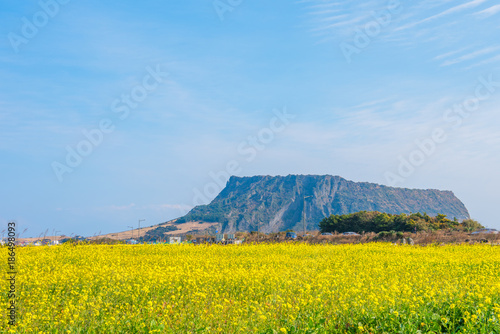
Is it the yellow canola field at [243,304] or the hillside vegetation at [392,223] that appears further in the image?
the hillside vegetation at [392,223]

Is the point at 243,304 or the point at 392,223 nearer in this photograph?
the point at 243,304

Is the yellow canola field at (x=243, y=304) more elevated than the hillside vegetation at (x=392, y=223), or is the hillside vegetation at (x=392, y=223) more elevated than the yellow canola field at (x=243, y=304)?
the hillside vegetation at (x=392, y=223)

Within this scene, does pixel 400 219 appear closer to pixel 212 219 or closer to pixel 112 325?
pixel 112 325

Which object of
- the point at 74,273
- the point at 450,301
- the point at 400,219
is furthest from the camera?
the point at 400,219

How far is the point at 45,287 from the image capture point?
9.75 metres

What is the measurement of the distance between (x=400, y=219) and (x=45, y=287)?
5266 cm

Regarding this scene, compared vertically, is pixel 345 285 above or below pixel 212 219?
below

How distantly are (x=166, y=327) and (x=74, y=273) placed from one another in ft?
18.0

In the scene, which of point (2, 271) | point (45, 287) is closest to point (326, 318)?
point (45, 287)

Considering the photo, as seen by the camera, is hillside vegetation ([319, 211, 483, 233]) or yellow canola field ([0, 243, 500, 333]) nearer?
yellow canola field ([0, 243, 500, 333])

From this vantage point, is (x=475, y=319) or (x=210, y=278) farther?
(x=210, y=278)

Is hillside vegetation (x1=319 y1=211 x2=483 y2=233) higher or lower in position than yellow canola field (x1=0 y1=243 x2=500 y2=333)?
higher

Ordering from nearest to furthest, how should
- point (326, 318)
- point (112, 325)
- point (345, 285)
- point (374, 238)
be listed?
1. point (112, 325)
2. point (326, 318)
3. point (345, 285)
4. point (374, 238)

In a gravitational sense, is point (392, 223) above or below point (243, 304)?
above
